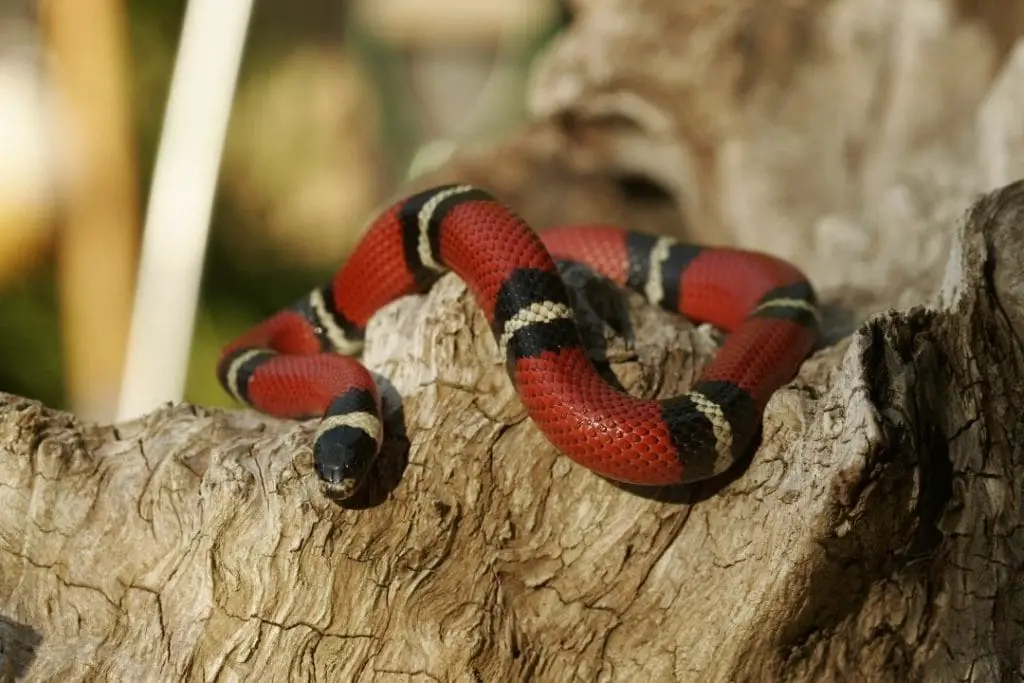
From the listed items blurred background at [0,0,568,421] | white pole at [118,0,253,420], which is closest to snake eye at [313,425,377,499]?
blurred background at [0,0,568,421]

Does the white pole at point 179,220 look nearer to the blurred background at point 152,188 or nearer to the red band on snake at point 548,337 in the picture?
the blurred background at point 152,188

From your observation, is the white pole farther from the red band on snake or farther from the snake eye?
the snake eye

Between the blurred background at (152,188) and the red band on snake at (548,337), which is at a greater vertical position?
the blurred background at (152,188)

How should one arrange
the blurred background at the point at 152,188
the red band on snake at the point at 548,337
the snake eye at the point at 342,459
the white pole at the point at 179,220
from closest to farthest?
1. the snake eye at the point at 342,459
2. the red band on snake at the point at 548,337
3. the blurred background at the point at 152,188
4. the white pole at the point at 179,220

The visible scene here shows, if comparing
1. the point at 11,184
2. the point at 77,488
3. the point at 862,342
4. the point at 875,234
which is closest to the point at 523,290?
the point at 862,342

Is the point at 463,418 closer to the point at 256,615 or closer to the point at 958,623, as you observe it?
the point at 256,615

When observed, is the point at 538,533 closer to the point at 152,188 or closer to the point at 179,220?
the point at 179,220

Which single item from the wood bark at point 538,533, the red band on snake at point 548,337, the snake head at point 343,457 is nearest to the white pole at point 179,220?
the red band on snake at point 548,337
